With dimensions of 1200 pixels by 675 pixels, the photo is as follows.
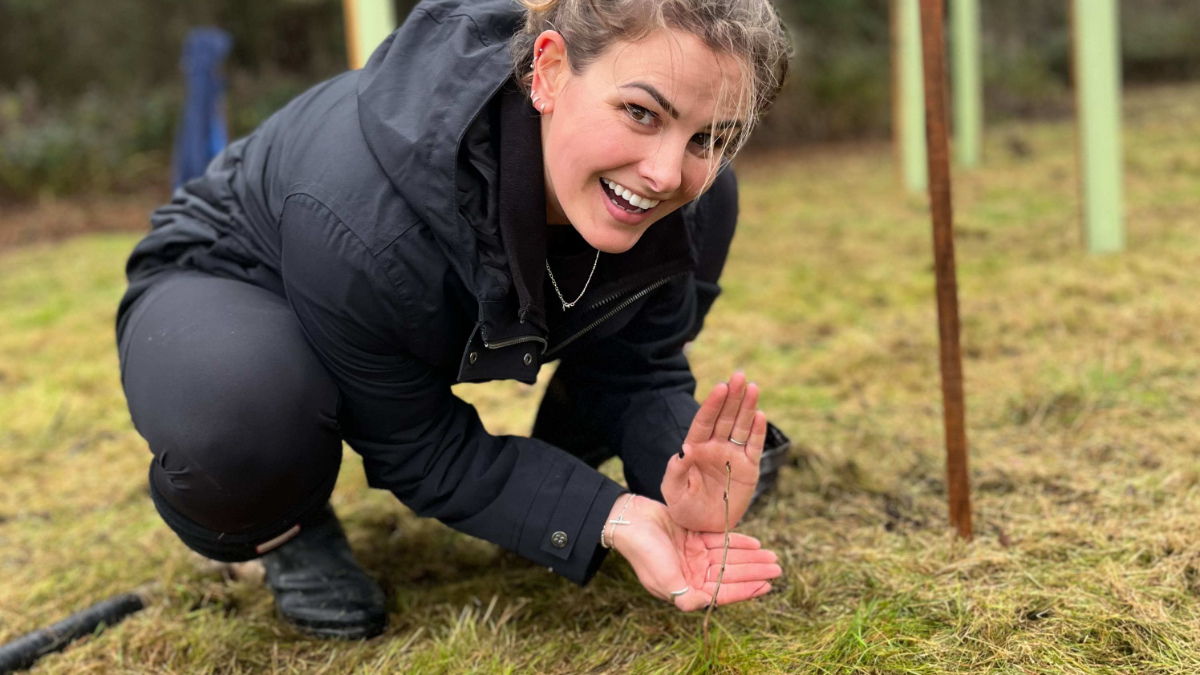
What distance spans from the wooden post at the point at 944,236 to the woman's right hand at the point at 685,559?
0.46m

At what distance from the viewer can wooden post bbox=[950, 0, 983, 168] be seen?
19.6 ft

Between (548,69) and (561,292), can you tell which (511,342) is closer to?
(561,292)

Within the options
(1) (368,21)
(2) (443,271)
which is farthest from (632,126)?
(1) (368,21)

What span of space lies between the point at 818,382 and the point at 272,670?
178cm

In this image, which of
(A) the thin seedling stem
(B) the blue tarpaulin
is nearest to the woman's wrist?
(A) the thin seedling stem

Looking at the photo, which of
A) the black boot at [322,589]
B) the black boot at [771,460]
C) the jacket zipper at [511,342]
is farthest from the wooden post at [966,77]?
the black boot at [322,589]

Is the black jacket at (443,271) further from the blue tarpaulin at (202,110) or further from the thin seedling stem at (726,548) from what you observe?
the blue tarpaulin at (202,110)

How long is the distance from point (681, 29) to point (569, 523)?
0.76 m

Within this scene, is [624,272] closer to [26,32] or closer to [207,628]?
[207,628]

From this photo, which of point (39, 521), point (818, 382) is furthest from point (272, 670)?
point (818, 382)

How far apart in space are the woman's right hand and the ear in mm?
627

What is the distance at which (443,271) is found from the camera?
1.50 metres

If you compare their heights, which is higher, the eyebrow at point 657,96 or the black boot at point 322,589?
the eyebrow at point 657,96

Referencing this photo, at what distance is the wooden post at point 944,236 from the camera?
1.66m
